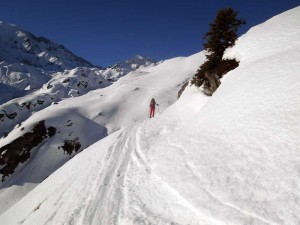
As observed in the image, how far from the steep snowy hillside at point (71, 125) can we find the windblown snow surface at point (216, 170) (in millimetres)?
34250

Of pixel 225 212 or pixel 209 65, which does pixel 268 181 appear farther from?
pixel 209 65

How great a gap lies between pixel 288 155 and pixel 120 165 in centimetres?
684

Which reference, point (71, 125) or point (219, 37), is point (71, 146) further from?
point (219, 37)

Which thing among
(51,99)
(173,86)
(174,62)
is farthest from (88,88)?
(173,86)

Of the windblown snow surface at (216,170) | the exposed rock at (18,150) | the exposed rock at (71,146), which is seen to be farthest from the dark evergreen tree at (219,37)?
the exposed rock at (18,150)

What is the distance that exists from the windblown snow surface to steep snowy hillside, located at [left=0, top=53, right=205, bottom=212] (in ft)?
112

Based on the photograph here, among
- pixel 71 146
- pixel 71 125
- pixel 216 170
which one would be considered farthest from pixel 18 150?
pixel 216 170

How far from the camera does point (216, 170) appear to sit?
8.04 m

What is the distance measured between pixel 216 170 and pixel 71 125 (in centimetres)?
5197

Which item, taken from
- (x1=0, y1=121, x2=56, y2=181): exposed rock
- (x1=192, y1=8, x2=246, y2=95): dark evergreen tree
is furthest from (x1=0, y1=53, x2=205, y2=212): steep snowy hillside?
(x1=192, y1=8, x2=246, y2=95): dark evergreen tree

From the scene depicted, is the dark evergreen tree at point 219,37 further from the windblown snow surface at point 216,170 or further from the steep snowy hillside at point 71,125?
the steep snowy hillside at point 71,125

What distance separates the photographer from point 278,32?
18484 millimetres

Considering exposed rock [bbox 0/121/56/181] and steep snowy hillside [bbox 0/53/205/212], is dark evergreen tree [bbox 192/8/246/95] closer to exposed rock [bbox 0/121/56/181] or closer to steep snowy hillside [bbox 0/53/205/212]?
steep snowy hillside [bbox 0/53/205/212]

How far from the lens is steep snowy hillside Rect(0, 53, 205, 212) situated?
144ft
